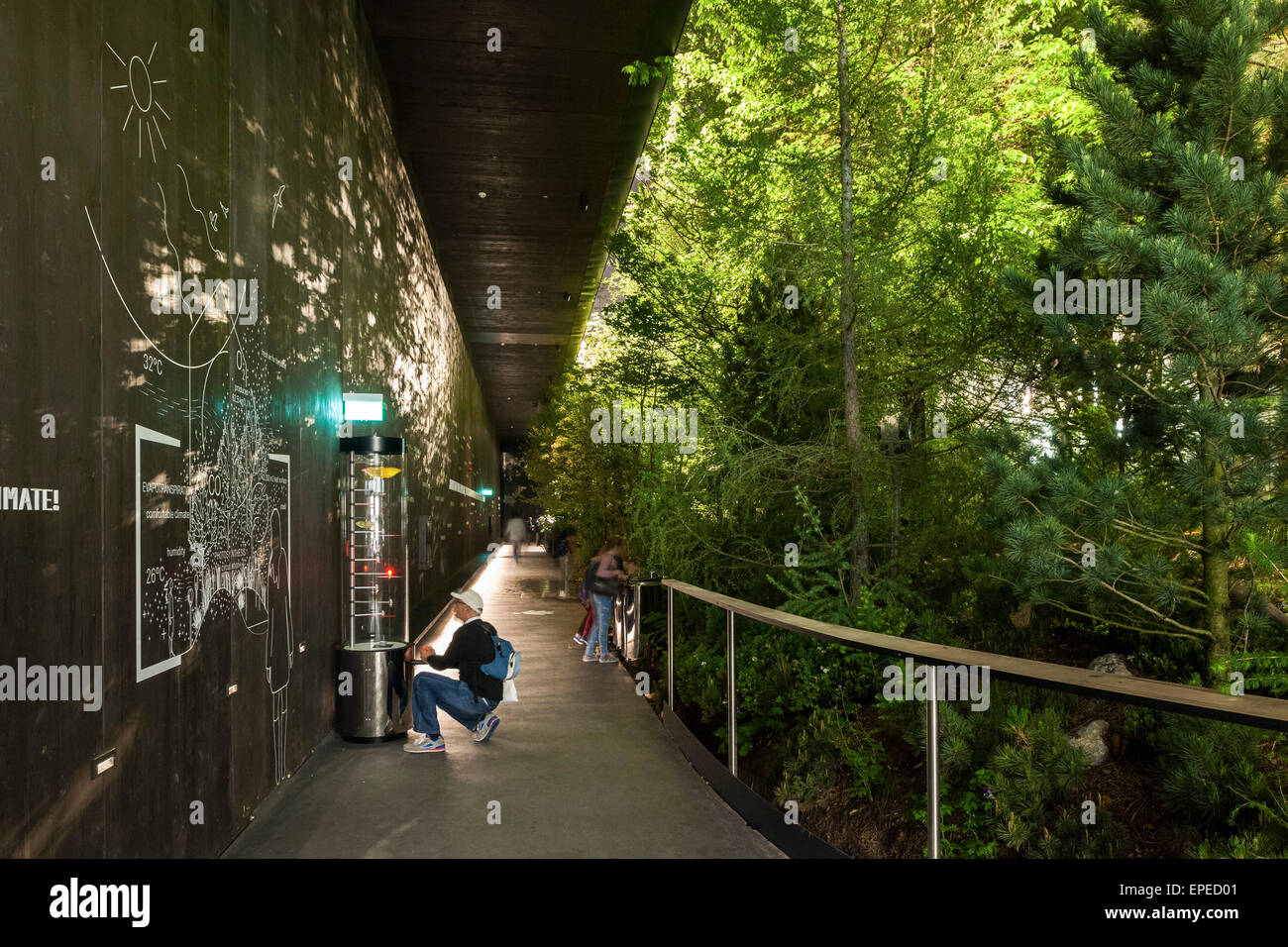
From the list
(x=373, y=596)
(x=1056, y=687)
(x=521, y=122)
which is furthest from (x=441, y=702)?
(x=521, y=122)

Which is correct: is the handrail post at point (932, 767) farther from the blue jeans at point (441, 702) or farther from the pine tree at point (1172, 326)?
the blue jeans at point (441, 702)

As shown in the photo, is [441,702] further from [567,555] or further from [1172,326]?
[567,555]

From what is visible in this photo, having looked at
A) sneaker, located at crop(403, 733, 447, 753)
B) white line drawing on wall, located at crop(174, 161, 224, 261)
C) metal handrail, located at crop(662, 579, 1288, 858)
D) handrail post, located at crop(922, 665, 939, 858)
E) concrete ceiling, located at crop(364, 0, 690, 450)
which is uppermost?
concrete ceiling, located at crop(364, 0, 690, 450)

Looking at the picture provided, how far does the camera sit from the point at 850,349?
7328mm

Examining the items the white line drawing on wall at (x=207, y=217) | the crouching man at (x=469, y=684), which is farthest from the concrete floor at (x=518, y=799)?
the white line drawing on wall at (x=207, y=217)

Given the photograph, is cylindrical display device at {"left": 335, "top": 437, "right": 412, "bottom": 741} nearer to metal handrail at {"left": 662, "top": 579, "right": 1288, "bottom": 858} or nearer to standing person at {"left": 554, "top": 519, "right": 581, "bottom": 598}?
metal handrail at {"left": 662, "top": 579, "right": 1288, "bottom": 858}

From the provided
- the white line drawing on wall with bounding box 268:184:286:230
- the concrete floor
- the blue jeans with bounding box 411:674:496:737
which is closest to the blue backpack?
the blue jeans with bounding box 411:674:496:737

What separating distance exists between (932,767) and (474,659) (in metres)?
4.59

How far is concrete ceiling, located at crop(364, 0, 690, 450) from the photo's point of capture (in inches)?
396

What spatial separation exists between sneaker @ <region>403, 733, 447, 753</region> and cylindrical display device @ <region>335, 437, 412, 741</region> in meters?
0.43

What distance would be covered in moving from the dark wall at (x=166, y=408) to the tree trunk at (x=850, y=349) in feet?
14.0

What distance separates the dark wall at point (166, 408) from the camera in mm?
2842
